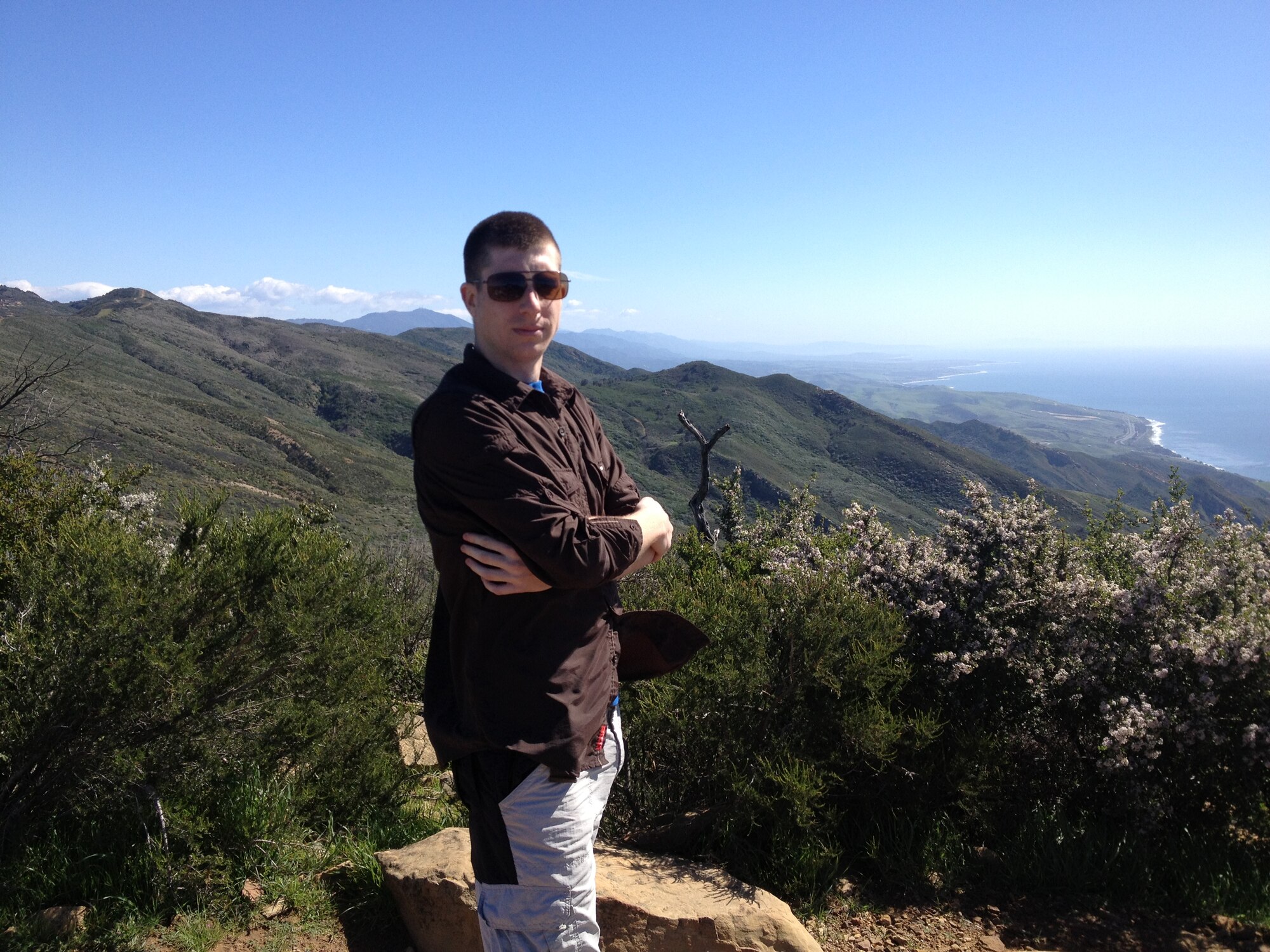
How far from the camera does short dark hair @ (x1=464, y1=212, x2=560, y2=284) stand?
1875 mm

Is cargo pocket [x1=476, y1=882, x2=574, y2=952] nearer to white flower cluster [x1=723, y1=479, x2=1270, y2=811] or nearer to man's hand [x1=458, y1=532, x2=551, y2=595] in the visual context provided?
man's hand [x1=458, y1=532, x2=551, y2=595]

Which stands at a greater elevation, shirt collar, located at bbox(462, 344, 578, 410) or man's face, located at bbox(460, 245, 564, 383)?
man's face, located at bbox(460, 245, 564, 383)

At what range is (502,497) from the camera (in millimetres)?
1651

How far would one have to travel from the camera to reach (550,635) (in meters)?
1.72

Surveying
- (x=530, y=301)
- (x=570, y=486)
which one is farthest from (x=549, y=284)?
(x=570, y=486)

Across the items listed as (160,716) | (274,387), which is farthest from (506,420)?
(274,387)

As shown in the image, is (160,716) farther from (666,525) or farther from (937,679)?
(937,679)

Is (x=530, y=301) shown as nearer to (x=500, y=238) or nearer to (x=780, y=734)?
(x=500, y=238)

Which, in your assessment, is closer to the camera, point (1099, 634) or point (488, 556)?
point (488, 556)

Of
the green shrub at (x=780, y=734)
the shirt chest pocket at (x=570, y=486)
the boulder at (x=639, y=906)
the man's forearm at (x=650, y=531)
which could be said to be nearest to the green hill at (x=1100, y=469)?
the green shrub at (x=780, y=734)

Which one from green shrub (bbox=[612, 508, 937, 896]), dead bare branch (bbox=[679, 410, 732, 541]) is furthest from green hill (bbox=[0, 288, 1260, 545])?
green shrub (bbox=[612, 508, 937, 896])

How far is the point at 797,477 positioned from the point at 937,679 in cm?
6769

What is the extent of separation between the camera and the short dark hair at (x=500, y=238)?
188cm

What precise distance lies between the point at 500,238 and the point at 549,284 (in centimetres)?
17
